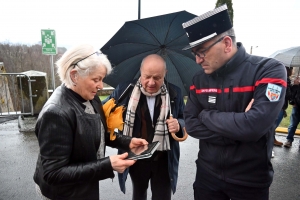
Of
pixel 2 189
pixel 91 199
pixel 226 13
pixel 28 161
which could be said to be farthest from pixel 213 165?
pixel 28 161

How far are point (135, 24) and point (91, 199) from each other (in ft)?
4.56

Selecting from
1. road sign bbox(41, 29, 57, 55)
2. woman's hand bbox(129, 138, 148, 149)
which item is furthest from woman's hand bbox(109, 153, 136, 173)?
road sign bbox(41, 29, 57, 55)

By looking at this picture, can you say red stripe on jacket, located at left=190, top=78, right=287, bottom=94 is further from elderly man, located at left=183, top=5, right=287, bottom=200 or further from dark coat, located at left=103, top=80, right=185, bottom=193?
dark coat, located at left=103, top=80, right=185, bottom=193

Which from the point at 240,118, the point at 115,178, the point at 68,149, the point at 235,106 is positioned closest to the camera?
the point at 68,149

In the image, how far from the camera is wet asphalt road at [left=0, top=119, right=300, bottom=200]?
297 centimetres

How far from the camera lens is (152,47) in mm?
1968

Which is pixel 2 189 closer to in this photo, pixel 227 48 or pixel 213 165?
pixel 213 165

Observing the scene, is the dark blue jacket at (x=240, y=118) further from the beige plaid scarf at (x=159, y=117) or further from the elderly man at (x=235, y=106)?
the beige plaid scarf at (x=159, y=117)

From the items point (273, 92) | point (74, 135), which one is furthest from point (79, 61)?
point (273, 92)

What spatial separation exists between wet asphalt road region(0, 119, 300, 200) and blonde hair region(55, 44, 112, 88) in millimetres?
2256

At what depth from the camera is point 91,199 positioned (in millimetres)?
1403

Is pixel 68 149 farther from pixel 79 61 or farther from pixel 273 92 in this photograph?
pixel 273 92

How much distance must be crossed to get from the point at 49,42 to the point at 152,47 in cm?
630

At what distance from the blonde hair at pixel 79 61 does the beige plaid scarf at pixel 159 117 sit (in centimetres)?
69
